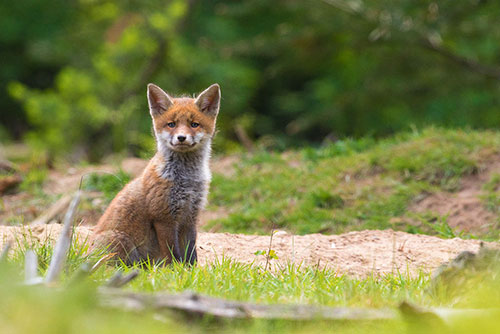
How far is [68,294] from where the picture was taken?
9.30 feet

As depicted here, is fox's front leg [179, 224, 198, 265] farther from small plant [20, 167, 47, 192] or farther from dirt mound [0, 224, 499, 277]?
small plant [20, 167, 47, 192]

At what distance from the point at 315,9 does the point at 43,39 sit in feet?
34.6

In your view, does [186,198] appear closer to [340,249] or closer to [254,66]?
[340,249]

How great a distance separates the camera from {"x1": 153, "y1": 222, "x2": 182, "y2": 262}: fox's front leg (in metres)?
5.39

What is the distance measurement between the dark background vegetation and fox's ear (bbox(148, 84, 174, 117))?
4.93m

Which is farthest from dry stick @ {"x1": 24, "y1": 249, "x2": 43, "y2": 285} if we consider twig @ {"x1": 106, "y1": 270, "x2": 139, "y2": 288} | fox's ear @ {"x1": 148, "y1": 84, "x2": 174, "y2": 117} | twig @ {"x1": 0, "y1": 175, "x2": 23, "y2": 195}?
twig @ {"x1": 0, "y1": 175, "x2": 23, "y2": 195}

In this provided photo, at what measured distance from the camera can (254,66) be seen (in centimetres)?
2098

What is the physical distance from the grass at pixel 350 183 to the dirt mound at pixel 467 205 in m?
0.11

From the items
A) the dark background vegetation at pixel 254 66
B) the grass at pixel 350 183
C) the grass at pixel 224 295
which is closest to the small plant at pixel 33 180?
the dark background vegetation at pixel 254 66

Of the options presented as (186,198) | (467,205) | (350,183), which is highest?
(350,183)

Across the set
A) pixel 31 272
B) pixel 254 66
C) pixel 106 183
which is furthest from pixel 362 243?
pixel 254 66

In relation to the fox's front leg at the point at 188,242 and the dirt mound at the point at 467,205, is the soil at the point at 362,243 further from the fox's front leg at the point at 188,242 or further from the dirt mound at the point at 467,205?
the fox's front leg at the point at 188,242

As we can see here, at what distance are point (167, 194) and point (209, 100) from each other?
3.31 ft

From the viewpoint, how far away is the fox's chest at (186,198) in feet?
18.0
